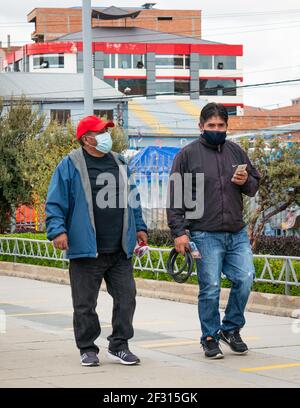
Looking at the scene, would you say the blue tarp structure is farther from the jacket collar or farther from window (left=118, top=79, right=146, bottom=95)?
window (left=118, top=79, right=146, bottom=95)

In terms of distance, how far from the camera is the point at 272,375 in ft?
26.2

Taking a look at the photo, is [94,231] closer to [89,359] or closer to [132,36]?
[89,359]

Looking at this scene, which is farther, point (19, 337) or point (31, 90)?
point (31, 90)

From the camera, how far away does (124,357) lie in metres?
8.56

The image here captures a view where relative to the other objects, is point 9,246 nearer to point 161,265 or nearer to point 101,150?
point 161,265

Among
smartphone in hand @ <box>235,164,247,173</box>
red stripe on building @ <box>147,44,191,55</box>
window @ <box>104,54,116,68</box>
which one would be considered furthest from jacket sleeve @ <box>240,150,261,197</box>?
red stripe on building @ <box>147,44,191,55</box>

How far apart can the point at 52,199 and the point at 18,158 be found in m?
17.1

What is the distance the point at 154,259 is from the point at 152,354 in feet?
22.0

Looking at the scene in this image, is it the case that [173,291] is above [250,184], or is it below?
below

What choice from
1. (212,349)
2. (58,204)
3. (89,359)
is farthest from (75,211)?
(212,349)

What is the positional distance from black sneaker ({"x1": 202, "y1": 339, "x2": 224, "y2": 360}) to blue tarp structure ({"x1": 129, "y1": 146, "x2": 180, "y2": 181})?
42.3ft

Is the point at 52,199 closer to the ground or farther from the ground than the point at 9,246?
farther from the ground

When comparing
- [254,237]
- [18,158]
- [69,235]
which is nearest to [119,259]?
[69,235]

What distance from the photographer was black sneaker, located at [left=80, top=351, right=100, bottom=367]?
8461 millimetres
